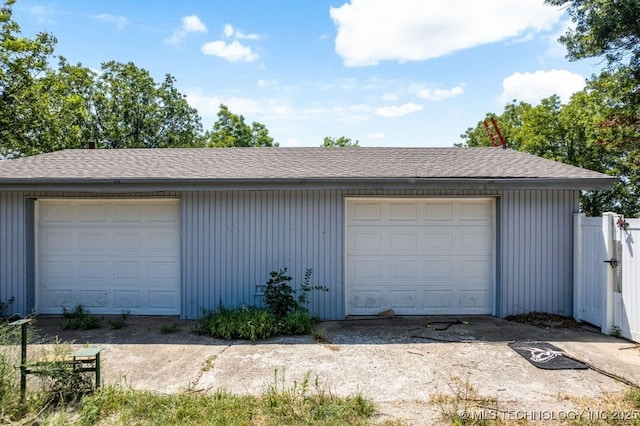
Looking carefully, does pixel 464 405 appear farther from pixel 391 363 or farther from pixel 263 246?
pixel 263 246

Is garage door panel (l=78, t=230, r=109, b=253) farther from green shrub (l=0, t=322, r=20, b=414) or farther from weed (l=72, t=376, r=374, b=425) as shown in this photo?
weed (l=72, t=376, r=374, b=425)

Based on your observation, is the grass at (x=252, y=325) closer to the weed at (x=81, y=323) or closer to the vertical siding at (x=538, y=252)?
the weed at (x=81, y=323)

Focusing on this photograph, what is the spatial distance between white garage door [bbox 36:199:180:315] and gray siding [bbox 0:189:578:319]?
0.31 meters

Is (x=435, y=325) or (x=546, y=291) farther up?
(x=546, y=291)

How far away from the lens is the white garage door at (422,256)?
6.31 meters

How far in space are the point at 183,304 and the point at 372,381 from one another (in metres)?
3.64

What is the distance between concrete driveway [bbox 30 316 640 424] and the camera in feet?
11.2

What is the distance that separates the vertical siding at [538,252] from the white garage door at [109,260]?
220 inches

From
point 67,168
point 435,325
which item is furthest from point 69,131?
point 435,325

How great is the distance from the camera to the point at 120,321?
18.6ft

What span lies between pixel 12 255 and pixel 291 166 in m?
4.83

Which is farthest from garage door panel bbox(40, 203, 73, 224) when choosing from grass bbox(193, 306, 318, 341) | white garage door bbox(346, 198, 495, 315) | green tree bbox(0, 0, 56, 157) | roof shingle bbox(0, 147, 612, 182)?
green tree bbox(0, 0, 56, 157)

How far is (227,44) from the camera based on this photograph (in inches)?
488

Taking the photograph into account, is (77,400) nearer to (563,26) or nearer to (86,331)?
(86,331)
